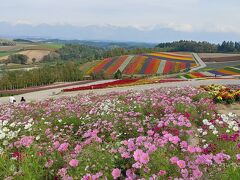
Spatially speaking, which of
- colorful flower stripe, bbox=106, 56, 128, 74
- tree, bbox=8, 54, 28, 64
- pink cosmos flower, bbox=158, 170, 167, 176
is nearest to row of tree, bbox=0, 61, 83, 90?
colorful flower stripe, bbox=106, 56, 128, 74

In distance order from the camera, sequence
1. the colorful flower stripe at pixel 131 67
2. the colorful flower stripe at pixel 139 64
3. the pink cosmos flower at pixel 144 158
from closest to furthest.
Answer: the pink cosmos flower at pixel 144 158 → the colorful flower stripe at pixel 139 64 → the colorful flower stripe at pixel 131 67

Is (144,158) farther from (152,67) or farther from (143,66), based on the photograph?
(143,66)

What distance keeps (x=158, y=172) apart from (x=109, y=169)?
72 centimetres

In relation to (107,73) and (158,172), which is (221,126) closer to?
(158,172)

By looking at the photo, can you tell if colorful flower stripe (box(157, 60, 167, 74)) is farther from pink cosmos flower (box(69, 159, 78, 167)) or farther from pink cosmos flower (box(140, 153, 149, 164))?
pink cosmos flower (box(140, 153, 149, 164))

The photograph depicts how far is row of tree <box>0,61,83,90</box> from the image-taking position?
262 feet

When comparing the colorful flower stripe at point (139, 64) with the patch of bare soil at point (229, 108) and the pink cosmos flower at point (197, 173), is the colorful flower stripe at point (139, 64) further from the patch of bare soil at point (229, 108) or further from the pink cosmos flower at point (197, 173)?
the pink cosmos flower at point (197, 173)

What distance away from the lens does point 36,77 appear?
272 ft

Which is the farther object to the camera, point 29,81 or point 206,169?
point 29,81

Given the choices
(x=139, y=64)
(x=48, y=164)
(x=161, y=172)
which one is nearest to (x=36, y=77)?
(x=139, y=64)

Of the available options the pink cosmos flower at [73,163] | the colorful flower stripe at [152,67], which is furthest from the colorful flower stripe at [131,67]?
the pink cosmos flower at [73,163]

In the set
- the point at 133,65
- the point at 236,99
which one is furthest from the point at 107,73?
the point at 236,99

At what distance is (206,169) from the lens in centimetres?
401

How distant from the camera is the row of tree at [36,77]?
262ft
